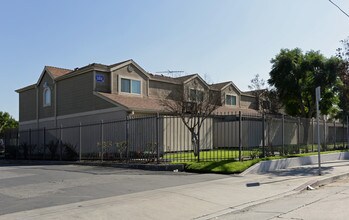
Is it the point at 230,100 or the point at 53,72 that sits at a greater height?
the point at 53,72

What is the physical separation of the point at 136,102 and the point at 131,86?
115 inches

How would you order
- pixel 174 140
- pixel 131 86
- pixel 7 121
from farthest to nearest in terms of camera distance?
1. pixel 7 121
2. pixel 131 86
3. pixel 174 140

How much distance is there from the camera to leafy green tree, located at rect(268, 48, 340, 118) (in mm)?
31875

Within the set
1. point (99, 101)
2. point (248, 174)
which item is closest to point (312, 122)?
point (248, 174)

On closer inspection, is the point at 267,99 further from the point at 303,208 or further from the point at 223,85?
the point at 303,208

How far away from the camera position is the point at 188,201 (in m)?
10.6

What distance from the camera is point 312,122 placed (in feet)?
80.6

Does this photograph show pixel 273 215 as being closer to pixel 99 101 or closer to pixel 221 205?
pixel 221 205

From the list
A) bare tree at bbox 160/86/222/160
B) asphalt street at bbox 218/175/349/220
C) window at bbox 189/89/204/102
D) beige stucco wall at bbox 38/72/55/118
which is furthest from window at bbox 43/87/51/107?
asphalt street at bbox 218/175/349/220

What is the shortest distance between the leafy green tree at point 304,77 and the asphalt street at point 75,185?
19.0 m

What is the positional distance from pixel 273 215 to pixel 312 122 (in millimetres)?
16982

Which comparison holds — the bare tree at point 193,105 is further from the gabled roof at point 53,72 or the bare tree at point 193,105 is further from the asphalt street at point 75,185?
the gabled roof at point 53,72

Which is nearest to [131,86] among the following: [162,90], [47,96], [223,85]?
[162,90]

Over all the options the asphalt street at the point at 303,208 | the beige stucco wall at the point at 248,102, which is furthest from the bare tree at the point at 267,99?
the asphalt street at the point at 303,208
